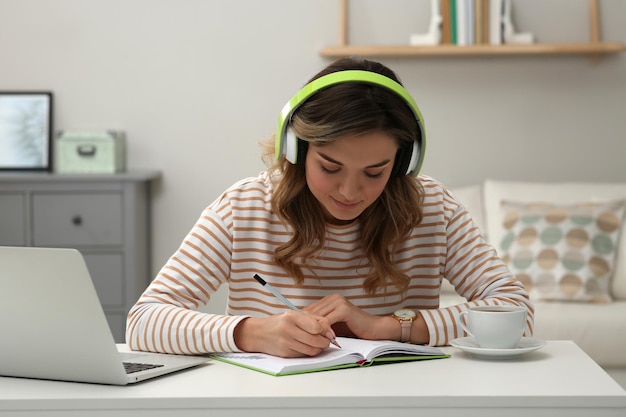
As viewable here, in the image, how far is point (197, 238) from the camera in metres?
1.60

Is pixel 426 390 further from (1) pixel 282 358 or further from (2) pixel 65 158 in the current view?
(2) pixel 65 158

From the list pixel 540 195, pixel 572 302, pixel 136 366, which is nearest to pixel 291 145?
pixel 136 366

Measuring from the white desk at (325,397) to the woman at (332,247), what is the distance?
0.18m

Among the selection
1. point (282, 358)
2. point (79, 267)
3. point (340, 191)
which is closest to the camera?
point (79, 267)

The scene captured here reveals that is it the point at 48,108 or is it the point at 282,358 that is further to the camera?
the point at 48,108

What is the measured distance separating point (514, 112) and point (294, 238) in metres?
2.44

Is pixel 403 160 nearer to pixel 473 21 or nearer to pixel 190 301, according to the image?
pixel 190 301

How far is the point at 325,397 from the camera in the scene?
108 cm

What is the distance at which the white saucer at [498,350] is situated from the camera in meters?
1.32

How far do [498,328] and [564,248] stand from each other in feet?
6.83

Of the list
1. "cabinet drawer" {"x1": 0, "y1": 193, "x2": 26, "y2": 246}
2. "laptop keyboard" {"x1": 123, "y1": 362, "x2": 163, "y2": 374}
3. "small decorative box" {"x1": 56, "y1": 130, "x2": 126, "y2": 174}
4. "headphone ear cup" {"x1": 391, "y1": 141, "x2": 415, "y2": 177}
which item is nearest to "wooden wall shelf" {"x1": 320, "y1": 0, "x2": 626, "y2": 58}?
"small decorative box" {"x1": 56, "y1": 130, "x2": 126, "y2": 174}

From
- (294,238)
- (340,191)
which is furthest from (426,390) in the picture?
(294,238)

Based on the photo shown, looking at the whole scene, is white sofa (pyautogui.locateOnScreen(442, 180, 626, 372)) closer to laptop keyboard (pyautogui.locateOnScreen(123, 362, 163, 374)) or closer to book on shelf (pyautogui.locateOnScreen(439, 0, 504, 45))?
book on shelf (pyautogui.locateOnScreen(439, 0, 504, 45))

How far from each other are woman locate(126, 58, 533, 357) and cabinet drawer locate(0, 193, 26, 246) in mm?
2139
